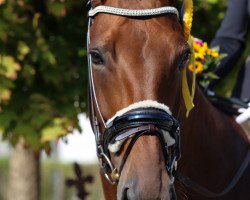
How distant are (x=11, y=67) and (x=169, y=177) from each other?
9.04 ft

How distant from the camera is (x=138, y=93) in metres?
3.53

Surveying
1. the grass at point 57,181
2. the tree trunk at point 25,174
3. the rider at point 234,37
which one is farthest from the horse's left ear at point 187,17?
the grass at point 57,181

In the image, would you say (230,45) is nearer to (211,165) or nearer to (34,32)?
(211,165)

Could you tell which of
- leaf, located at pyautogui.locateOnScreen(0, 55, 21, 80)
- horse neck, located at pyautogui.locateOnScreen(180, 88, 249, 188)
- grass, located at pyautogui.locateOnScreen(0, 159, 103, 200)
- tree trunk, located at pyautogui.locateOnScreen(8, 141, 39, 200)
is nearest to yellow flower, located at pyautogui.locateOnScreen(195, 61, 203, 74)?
horse neck, located at pyautogui.locateOnScreen(180, 88, 249, 188)

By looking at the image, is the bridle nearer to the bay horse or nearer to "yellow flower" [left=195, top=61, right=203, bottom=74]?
the bay horse

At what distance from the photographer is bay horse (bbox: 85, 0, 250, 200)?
11.1 feet

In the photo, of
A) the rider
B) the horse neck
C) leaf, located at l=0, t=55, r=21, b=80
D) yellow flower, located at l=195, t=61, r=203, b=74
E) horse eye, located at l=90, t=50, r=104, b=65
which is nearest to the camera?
horse eye, located at l=90, t=50, r=104, b=65

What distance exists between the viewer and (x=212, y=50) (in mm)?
4965

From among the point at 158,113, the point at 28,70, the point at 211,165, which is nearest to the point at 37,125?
the point at 28,70

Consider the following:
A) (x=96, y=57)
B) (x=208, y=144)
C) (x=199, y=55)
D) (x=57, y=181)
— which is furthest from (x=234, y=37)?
(x=57, y=181)

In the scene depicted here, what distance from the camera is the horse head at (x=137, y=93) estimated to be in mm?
3377

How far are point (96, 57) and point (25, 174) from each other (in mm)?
3513

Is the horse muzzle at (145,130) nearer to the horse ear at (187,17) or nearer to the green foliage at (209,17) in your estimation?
the horse ear at (187,17)

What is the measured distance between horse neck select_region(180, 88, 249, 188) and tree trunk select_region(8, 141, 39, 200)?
113 inches
